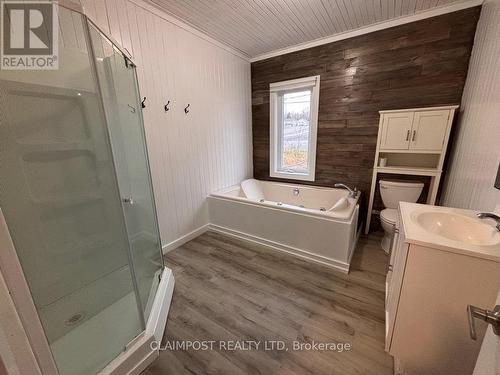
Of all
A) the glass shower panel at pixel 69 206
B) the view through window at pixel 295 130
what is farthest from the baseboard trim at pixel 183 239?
the view through window at pixel 295 130

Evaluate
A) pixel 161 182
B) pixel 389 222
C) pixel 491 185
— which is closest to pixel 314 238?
pixel 389 222

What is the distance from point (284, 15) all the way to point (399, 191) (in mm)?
2217

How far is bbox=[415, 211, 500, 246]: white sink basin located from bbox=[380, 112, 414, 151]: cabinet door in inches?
47.8

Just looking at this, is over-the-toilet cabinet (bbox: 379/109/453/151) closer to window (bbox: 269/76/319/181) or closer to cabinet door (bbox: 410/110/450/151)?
cabinet door (bbox: 410/110/450/151)

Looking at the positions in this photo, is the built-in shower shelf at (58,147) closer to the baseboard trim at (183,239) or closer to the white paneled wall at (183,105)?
the white paneled wall at (183,105)

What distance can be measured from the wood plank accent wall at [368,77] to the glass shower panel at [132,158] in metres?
2.03

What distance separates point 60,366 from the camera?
106cm

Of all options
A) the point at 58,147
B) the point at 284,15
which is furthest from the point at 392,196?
the point at 58,147

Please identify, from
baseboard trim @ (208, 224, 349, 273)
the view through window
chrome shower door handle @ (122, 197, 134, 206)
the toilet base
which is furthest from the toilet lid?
chrome shower door handle @ (122, 197, 134, 206)

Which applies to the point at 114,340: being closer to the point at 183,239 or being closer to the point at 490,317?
the point at 183,239

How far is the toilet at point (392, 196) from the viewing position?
2137 millimetres

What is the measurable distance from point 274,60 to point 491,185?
2.74 meters

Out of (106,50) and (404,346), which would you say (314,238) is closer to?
(404,346)

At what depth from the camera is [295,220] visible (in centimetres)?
216
